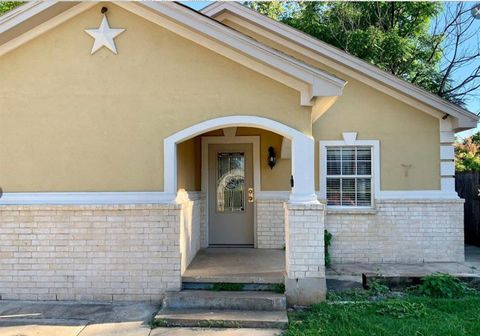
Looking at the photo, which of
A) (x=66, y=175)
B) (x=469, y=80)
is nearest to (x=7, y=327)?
(x=66, y=175)

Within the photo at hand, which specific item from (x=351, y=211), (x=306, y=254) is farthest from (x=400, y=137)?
(x=306, y=254)

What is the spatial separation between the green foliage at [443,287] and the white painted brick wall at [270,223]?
2.98m

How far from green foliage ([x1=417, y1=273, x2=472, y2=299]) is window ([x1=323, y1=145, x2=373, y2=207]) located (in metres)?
2.23

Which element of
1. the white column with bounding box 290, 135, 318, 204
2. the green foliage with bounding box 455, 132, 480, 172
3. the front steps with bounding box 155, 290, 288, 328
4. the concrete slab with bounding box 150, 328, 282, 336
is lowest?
the concrete slab with bounding box 150, 328, 282, 336

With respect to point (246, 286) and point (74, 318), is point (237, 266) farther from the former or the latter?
point (74, 318)

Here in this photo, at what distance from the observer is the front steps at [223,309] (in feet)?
15.1

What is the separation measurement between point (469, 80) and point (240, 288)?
35.6 feet

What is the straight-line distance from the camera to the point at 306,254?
5.23 m

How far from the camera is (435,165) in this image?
7535 millimetres

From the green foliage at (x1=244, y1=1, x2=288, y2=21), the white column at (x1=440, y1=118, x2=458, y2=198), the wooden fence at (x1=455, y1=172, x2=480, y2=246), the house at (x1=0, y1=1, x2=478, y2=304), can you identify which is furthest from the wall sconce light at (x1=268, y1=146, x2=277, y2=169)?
the green foliage at (x1=244, y1=1, x2=288, y2=21)

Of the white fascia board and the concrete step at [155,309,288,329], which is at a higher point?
the white fascia board

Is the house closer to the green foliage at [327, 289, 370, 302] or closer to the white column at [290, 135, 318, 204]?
the white column at [290, 135, 318, 204]

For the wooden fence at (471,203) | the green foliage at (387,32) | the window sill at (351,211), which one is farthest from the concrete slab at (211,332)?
the green foliage at (387,32)

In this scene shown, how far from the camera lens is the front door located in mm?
8258
